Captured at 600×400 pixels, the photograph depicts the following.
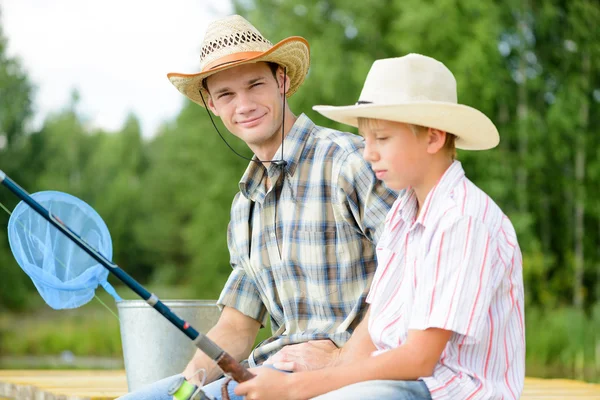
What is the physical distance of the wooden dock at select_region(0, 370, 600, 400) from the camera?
11.8ft

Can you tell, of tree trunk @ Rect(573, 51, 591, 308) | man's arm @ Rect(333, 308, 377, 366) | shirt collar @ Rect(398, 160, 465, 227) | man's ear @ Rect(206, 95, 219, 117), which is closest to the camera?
shirt collar @ Rect(398, 160, 465, 227)

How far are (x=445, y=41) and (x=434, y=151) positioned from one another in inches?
483

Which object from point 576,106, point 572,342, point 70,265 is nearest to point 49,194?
point 70,265

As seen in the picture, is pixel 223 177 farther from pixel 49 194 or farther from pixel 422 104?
pixel 422 104

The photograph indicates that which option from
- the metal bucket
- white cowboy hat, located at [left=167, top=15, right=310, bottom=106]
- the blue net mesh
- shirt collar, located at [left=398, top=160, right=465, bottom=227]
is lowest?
the metal bucket

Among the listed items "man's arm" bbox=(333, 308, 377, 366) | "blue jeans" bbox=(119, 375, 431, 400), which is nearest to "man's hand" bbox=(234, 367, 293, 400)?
"blue jeans" bbox=(119, 375, 431, 400)

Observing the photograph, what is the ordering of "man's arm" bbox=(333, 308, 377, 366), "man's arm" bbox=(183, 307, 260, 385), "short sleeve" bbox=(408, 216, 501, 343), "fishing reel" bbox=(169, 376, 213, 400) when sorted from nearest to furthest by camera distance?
"short sleeve" bbox=(408, 216, 501, 343) < "fishing reel" bbox=(169, 376, 213, 400) < "man's arm" bbox=(333, 308, 377, 366) < "man's arm" bbox=(183, 307, 260, 385)

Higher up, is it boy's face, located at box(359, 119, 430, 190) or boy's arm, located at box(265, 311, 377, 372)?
boy's face, located at box(359, 119, 430, 190)

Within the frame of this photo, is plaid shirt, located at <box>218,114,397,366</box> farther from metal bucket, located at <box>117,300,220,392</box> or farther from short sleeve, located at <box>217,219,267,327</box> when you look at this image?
metal bucket, located at <box>117,300,220,392</box>

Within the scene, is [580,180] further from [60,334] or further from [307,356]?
[60,334]

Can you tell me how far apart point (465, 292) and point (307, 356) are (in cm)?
80

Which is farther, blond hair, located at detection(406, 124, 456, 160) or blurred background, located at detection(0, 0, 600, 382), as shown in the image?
blurred background, located at detection(0, 0, 600, 382)

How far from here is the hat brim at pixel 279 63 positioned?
9.33 ft

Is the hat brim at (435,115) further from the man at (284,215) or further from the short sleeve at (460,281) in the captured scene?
the man at (284,215)
